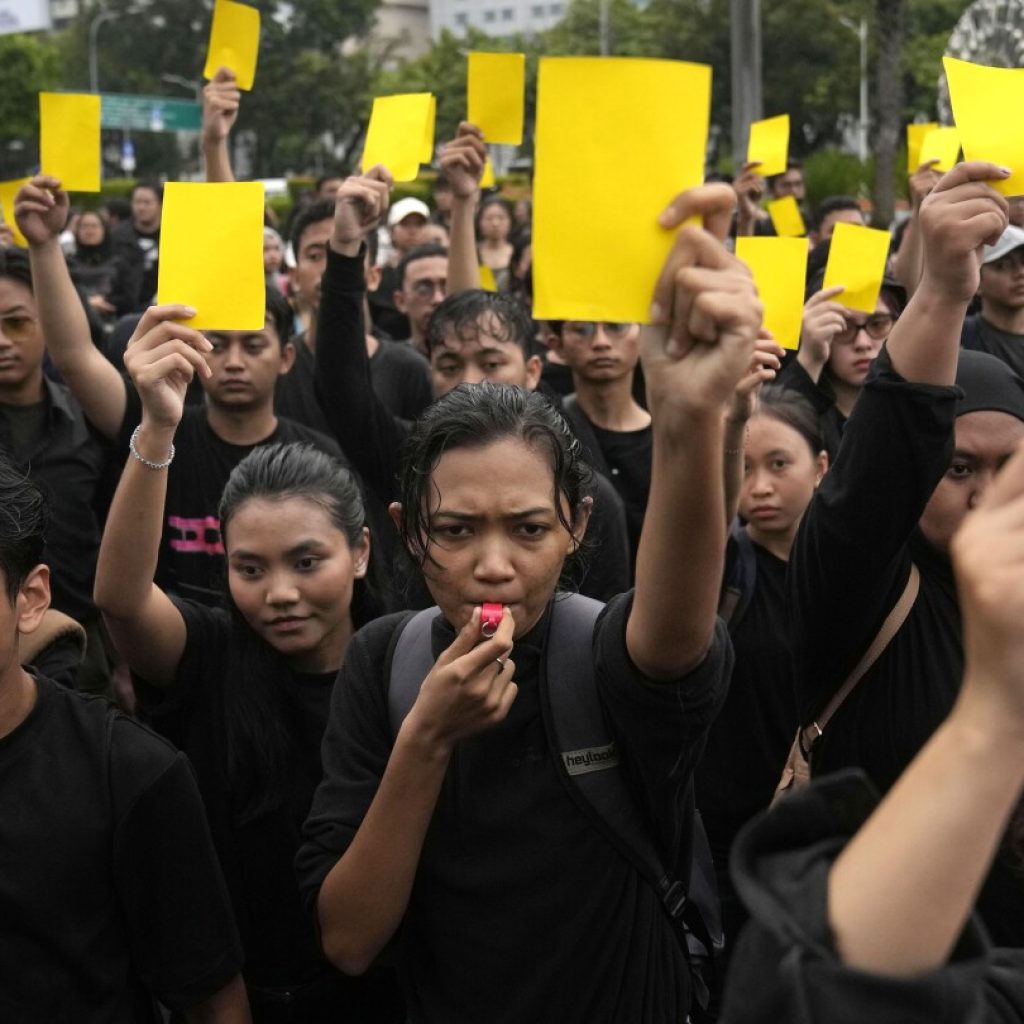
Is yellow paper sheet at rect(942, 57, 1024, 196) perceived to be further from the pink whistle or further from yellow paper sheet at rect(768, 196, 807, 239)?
yellow paper sheet at rect(768, 196, 807, 239)

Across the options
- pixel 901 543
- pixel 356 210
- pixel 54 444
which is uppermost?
pixel 356 210

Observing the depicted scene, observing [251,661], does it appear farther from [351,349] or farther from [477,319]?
[477,319]

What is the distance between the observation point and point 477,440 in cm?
223

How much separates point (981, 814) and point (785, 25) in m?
38.7

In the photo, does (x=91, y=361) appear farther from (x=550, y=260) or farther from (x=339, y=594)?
(x=550, y=260)

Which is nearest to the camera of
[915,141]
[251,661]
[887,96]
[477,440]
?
[477,440]

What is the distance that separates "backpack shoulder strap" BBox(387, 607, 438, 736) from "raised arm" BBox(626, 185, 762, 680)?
38 centimetres

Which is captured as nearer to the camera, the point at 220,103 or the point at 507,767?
the point at 507,767

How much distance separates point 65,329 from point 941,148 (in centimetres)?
290

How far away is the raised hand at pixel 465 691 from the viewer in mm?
1914

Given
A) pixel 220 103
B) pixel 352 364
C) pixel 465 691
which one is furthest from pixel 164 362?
pixel 220 103

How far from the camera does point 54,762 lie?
2.13m

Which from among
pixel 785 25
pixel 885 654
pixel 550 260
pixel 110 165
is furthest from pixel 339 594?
pixel 110 165

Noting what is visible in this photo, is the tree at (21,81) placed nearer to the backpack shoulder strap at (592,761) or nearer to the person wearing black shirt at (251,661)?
the person wearing black shirt at (251,661)
